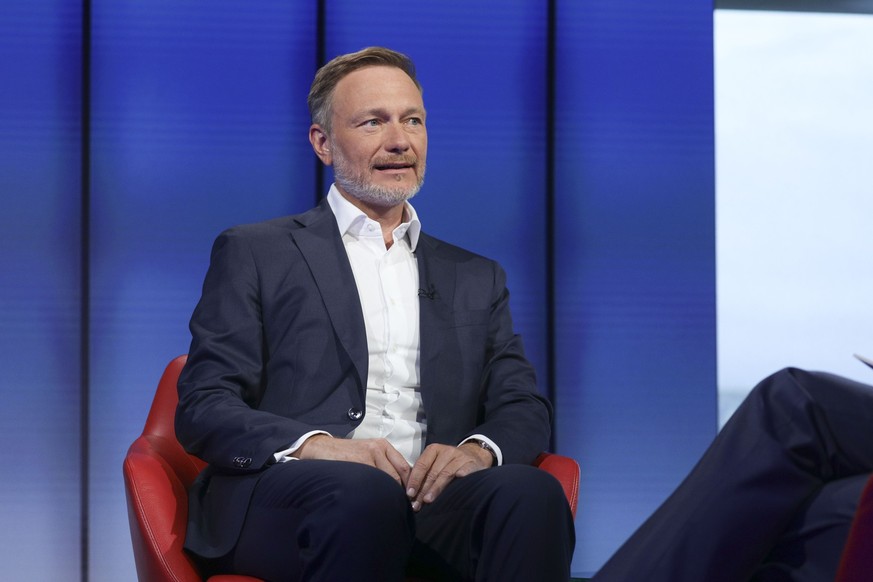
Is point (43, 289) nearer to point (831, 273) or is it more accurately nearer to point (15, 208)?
point (15, 208)

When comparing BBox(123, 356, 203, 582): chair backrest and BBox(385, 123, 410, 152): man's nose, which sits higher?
BBox(385, 123, 410, 152): man's nose

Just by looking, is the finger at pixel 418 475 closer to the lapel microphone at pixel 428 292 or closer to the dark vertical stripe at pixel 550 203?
the lapel microphone at pixel 428 292

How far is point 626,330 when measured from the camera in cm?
349

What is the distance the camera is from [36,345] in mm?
3256

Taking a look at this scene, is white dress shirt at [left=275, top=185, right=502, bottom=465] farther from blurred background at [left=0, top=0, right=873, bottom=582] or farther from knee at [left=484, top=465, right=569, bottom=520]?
blurred background at [left=0, top=0, right=873, bottom=582]

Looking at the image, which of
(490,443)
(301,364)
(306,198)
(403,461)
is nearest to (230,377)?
(301,364)

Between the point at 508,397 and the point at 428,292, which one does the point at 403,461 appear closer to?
the point at 508,397

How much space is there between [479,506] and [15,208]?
217 cm

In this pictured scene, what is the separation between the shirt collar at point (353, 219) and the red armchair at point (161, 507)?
24.0 inches

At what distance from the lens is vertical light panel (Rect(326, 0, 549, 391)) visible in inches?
135

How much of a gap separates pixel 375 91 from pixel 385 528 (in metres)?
1.12

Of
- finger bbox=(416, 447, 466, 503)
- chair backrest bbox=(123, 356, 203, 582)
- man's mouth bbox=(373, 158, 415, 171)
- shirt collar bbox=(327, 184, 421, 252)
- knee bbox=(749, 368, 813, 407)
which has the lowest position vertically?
chair backrest bbox=(123, 356, 203, 582)

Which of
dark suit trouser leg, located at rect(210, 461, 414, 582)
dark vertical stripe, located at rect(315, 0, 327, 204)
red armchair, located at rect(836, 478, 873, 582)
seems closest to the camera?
red armchair, located at rect(836, 478, 873, 582)

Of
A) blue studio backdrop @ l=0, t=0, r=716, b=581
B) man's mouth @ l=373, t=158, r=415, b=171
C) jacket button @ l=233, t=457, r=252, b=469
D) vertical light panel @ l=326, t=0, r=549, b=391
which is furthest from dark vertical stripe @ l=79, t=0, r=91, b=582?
jacket button @ l=233, t=457, r=252, b=469
